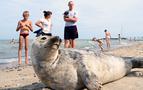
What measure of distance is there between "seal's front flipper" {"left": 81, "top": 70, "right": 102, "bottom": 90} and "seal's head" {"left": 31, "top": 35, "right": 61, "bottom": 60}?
0.61m

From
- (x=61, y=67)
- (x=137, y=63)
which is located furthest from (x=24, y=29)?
(x=61, y=67)

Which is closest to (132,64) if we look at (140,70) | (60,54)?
(140,70)

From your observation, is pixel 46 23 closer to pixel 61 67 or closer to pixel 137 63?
pixel 137 63

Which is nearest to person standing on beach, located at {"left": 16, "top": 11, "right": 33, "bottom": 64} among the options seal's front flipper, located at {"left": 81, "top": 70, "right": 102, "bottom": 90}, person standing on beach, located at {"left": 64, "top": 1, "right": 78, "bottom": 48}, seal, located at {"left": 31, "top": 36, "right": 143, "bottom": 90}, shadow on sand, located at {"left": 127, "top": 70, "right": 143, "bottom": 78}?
person standing on beach, located at {"left": 64, "top": 1, "right": 78, "bottom": 48}

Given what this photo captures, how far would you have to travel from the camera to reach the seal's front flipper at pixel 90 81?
18.5ft

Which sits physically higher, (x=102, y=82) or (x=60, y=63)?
(x=60, y=63)

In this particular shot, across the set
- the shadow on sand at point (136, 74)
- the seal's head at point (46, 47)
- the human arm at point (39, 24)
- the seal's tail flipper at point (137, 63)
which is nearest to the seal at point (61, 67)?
the seal's head at point (46, 47)

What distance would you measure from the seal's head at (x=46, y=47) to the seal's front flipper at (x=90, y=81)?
0.61 metres

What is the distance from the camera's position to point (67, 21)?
988 centimetres

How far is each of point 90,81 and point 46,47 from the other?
900 mm

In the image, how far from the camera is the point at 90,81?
18.6ft

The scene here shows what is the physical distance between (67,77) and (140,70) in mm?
2567

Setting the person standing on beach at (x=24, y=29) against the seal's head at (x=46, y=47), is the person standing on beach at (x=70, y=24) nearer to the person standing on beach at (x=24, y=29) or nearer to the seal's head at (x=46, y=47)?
the person standing on beach at (x=24, y=29)

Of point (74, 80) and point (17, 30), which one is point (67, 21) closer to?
point (17, 30)
